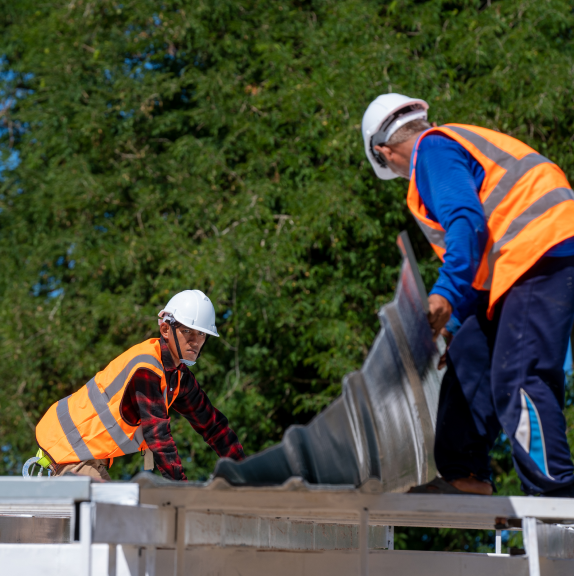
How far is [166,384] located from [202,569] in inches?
47.3

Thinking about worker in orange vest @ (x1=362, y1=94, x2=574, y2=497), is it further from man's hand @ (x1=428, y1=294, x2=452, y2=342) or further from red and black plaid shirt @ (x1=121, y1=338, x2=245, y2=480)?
red and black plaid shirt @ (x1=121, y1=338, x2=245, y2=480)

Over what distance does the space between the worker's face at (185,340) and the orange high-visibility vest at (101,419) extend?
0.37 feet

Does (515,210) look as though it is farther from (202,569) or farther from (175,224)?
(175,224)

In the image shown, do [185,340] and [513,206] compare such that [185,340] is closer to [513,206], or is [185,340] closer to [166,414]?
[166,414]

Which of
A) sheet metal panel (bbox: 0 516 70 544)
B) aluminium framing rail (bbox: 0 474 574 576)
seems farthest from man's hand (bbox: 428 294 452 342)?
sheet metal panel (bbox: 0 516 70 544)

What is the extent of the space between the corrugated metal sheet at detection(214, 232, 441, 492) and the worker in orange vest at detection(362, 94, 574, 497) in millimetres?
162

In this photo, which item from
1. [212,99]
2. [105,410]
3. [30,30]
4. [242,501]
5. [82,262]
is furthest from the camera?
[30,30]

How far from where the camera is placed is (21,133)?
36.2 feet

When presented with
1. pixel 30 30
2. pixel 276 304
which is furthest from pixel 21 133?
pixel 276 304

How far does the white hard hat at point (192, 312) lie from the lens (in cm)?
373

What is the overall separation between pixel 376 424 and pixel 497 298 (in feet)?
2.30

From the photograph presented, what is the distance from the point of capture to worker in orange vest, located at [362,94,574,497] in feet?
7.67

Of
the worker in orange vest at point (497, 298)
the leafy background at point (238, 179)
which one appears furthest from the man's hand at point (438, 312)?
the leafy background at point (238, 179)

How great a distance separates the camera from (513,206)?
2.52 meters
